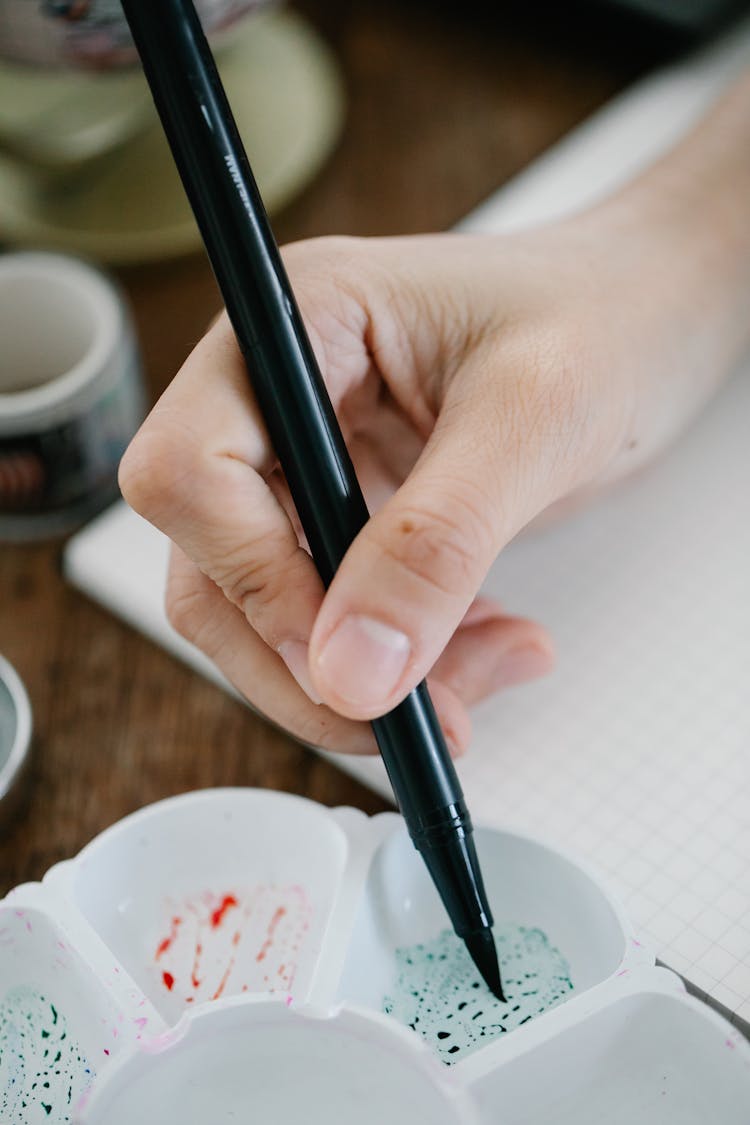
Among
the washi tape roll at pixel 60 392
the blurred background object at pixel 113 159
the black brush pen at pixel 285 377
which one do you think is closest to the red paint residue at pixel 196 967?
the black brush pen at pixel 285 377

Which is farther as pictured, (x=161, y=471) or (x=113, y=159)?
(x=113, y=159)

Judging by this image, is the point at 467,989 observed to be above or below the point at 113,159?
below

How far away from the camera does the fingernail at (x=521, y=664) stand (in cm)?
54

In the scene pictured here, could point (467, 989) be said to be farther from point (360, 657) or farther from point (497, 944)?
point (360, 657)

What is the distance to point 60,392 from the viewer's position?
0.58 meters

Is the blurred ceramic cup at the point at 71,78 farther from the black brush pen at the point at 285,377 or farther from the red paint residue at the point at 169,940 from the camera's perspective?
the red paint residue at the point at 169,940

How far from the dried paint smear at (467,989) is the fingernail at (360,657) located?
128 millimetres

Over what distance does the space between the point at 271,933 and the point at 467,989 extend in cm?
8

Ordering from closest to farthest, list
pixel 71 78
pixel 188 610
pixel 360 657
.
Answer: pixel 360 657 → pixel 188 610 → pixel 71 78

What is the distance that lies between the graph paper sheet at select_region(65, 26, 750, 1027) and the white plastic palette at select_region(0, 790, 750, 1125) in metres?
0.03

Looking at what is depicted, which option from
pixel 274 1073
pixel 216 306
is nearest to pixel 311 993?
pixel 274 1073

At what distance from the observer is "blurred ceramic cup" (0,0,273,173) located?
0.61m

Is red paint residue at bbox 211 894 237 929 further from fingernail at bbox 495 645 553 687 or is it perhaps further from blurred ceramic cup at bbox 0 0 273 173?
blurred ceramic cup at bbox 0 0 273 173

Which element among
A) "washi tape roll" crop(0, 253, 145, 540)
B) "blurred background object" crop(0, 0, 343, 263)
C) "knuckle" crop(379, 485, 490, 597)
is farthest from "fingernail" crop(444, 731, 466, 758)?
"blurred background object" crop(0, 0, 343, 263)
